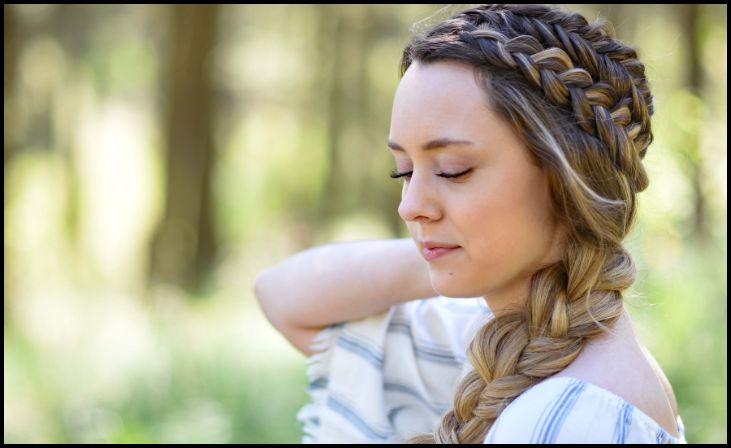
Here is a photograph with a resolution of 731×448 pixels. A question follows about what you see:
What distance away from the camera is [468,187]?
5.86 ft

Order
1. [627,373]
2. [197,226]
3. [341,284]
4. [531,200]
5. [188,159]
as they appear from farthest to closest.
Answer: [197,226], [188,159], [341,284], [531,200], [627,373]

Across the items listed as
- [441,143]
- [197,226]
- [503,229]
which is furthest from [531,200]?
[197,226]

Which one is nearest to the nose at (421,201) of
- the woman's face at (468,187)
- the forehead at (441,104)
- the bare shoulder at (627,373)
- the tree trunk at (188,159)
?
the woman's face at (468,187)

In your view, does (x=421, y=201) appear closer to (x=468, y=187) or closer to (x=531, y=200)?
(x=468, y=187)

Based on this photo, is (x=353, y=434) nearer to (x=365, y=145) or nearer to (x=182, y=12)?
(x=182, y=12)

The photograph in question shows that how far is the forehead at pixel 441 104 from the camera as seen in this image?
70.3 inches

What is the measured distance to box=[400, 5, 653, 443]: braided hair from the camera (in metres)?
1.79

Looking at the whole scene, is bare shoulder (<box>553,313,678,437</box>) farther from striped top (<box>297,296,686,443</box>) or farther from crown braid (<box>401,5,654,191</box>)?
striped top (<box>297,296,686,443</box>)

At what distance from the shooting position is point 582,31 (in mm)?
1916

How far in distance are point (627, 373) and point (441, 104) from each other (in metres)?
0.65

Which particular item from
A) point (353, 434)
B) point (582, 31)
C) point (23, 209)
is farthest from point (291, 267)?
point (23, 209)

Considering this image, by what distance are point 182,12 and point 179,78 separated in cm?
71

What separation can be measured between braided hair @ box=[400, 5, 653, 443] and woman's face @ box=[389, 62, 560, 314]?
33 mm

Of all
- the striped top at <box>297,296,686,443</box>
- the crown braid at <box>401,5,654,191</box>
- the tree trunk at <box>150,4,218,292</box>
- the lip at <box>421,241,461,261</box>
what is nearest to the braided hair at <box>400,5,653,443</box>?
the crown braid at <box>401,5,654,191</box>
